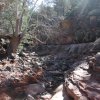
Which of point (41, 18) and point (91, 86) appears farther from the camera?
point (41, 18)

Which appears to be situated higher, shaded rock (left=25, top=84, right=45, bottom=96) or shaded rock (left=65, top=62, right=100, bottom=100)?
shaded rock (left=65, top=62, right=100, bottom=100)

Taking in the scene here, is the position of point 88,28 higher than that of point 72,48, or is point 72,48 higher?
point 88,28

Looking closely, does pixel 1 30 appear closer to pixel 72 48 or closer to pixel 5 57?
pixel 5 57

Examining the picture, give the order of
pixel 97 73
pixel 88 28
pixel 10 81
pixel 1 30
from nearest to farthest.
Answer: pixel 97 73 < pixel 10 81 < pixel 1 30 < pixel 88 28

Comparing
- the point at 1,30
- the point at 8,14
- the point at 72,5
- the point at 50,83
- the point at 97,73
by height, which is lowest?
the point at 50,83

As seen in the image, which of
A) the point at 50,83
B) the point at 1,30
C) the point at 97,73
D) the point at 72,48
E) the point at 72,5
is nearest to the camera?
the point at 97,73

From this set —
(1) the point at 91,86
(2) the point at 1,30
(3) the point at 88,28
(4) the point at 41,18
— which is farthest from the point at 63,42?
(1) the point at 91,86

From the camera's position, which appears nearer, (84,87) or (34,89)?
(84,87)

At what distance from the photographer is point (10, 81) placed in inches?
310

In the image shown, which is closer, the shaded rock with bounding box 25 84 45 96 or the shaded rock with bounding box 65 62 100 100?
the shaded rock with bounding box 65 62 100 100

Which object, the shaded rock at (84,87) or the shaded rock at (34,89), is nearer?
the shaded rock at (84,87)

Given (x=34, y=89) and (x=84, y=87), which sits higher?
(x=84, y=87)

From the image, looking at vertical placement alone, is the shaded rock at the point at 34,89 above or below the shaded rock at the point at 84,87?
below

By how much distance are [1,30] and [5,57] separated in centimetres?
191
